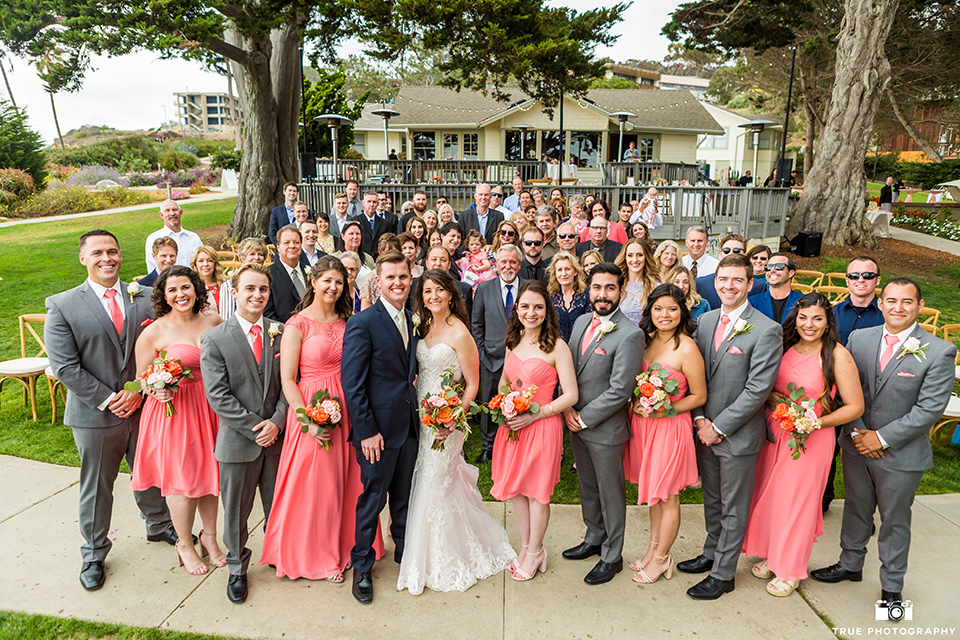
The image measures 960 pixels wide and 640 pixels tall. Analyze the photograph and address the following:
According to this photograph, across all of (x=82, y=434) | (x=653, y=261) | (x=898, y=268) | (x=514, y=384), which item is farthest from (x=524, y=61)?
(x=898, y=268)

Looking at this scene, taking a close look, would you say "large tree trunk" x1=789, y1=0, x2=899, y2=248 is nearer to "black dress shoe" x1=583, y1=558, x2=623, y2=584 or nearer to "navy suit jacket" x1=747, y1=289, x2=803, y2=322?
"navy suit jacket" x1=747, y1=289, x2=803, y2=322

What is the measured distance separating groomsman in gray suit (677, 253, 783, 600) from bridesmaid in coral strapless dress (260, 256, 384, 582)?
247cm

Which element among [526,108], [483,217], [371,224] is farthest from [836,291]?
[526,108]

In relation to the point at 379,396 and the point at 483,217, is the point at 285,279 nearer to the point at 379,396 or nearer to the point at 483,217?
the point at 379,396

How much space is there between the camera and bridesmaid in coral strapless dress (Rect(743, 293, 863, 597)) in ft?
12.3

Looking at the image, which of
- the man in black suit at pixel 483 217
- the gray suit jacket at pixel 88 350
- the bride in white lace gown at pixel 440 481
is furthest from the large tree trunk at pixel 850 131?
the gray suit jacket at pixel 88 350

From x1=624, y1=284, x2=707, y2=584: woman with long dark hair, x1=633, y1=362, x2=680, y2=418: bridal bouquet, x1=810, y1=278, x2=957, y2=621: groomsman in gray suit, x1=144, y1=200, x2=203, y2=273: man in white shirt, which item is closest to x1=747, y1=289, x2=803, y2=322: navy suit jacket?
x1=810, y1=278, x2=957, y2=621: groomsman in gray suit

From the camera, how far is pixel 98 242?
411 centimetres

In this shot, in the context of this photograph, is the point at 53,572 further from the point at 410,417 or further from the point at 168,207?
the point at 168,207

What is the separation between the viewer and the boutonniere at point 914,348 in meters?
3.64

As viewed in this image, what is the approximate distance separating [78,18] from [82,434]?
10357mm

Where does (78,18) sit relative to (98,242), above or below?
above

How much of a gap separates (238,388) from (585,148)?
31.1 meters

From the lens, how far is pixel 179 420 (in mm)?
4000
